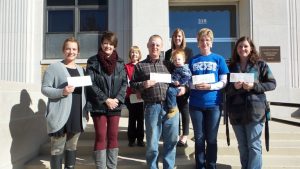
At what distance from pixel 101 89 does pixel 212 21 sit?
700 centimetres

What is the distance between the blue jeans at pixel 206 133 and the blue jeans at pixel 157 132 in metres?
0.30

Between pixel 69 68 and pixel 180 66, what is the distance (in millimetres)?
1516

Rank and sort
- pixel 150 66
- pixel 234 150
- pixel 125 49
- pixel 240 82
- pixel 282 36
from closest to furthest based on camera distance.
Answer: pixel 240 82 < pixel 150 66 < pixel 234 150 < pixel 282 36 < pixel 125 49

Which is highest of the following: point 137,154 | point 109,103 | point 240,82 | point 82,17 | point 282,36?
point 82,17

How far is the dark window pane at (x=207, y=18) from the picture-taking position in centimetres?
1024

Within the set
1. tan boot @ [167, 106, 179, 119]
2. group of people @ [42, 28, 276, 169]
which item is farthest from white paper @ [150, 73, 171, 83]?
tan boot @ [167, 106, 179, 119]

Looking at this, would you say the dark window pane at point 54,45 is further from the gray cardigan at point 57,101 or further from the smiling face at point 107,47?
the smiling face at point 107,47

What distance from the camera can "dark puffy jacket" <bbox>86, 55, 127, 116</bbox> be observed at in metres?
4.12

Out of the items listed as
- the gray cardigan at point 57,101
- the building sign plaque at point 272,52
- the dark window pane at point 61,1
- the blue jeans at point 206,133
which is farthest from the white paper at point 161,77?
the dark window pane at point 61,1

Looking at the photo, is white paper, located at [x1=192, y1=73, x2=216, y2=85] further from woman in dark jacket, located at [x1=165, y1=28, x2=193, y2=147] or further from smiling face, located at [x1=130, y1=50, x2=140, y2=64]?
smiling face, located at [x1=130, y1=50, x2=140, y2=64]

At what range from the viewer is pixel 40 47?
987 cm

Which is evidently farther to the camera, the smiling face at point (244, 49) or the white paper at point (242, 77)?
the smiling face at point (244, 49)

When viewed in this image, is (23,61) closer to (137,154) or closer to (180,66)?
(137,154)

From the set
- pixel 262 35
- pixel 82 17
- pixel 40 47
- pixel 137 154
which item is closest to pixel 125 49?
pixel 82 17
